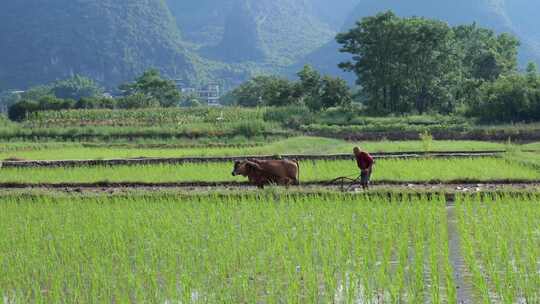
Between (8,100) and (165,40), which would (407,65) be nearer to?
(8,100)

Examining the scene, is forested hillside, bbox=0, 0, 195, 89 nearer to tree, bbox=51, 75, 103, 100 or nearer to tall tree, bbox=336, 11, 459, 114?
tree, bbox=51, 75, 103, 100

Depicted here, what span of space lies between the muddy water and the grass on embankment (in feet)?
41.3

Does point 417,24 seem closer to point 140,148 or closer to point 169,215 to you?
point 140,148

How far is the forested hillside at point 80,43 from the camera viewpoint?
131375 mm

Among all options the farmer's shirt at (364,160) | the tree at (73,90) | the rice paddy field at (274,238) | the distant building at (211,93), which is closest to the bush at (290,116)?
the rice paddy field at (274,238)

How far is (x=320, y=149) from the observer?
26.4 metres

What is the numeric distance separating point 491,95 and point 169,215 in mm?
24421

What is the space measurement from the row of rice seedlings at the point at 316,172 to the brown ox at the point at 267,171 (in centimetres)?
137

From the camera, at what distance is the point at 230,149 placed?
25953 millimetres

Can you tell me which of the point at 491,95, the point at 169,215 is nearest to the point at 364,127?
the point at 491,95

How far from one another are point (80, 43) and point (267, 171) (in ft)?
409

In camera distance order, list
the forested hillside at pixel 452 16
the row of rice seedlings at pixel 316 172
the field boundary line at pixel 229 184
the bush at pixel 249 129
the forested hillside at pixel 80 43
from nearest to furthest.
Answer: the field boundary line at pixel 229 184, the row of rice seedlings at pixel 316 172, the bush at pixel 249 129, the forested hillside at pixel 80 43, the forested hillside at pixel 452 16

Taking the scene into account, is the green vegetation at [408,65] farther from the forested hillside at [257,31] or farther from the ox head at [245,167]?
the forested hillside at [257,31]

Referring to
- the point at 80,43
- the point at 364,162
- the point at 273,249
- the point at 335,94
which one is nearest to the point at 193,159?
the point at 364,162
